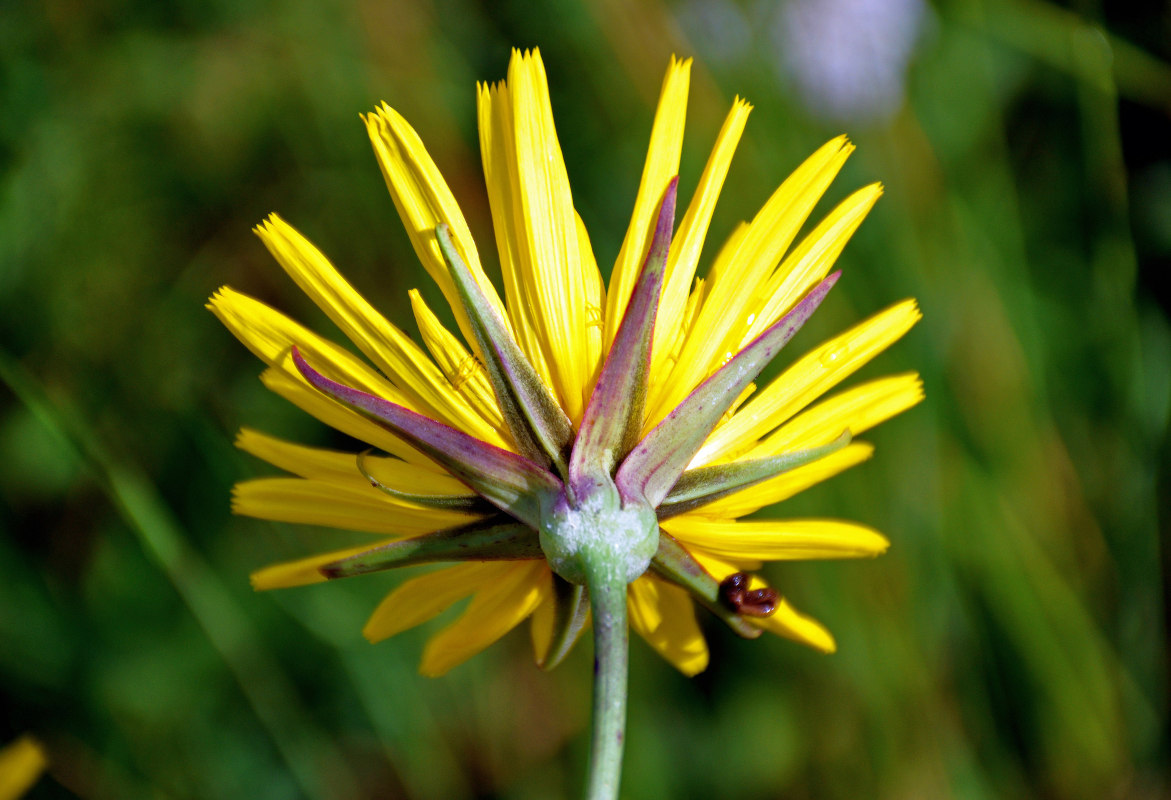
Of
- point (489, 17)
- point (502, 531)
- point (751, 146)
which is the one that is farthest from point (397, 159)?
point (489, 17)

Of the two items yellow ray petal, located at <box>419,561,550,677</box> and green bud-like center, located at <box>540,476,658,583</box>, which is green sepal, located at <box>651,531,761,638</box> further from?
yellow ray petal, located at <box>419,561,550,677</box>

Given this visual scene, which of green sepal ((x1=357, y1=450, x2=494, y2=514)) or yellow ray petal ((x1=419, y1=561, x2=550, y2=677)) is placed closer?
green sepal ((x1=357, y1=450, x2=494, y2=514))

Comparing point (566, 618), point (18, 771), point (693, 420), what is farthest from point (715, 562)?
point (18, 771)

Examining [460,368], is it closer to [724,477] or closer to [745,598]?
[724,477]

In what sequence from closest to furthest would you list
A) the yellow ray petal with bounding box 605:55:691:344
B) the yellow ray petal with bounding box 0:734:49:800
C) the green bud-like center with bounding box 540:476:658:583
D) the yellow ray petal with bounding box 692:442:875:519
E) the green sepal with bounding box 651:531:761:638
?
the green bud-like center with bounding box 540:476:658:583
the green sepal with bounding box 651:531:761:638
the yellow ray petal with bounding box 605:55:691:344
the yellow ray petal with bounding box 692:442:875:519
the yellow ray petal with bounding box 0:734:49:800

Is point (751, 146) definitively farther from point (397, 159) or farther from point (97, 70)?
point (97, 70)

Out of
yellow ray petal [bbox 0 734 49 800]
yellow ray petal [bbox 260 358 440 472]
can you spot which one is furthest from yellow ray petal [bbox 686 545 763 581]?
yellow ray petal [bbox 0 734 49 800]
